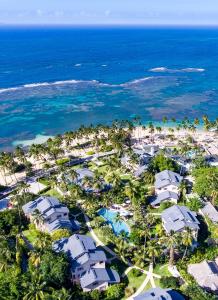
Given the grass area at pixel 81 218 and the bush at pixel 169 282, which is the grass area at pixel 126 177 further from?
the bush at pixel 169 282

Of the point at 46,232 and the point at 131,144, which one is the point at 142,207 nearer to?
the point at 46,232

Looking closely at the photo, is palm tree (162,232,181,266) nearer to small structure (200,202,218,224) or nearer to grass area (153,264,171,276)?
grass area (153,264,171,276)

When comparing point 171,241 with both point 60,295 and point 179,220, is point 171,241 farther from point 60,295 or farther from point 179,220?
point 60,295

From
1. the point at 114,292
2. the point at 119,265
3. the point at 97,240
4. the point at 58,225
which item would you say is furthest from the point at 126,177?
the point at 114,292

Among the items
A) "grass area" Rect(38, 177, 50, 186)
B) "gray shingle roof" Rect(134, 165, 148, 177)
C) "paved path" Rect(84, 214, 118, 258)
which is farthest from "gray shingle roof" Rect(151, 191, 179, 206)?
"grass area" Rect(38, 177, 50, 186)

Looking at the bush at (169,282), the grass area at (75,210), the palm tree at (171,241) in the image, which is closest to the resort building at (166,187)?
the grass area at (75,210)

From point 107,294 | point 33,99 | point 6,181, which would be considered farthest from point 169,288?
point 33,99
